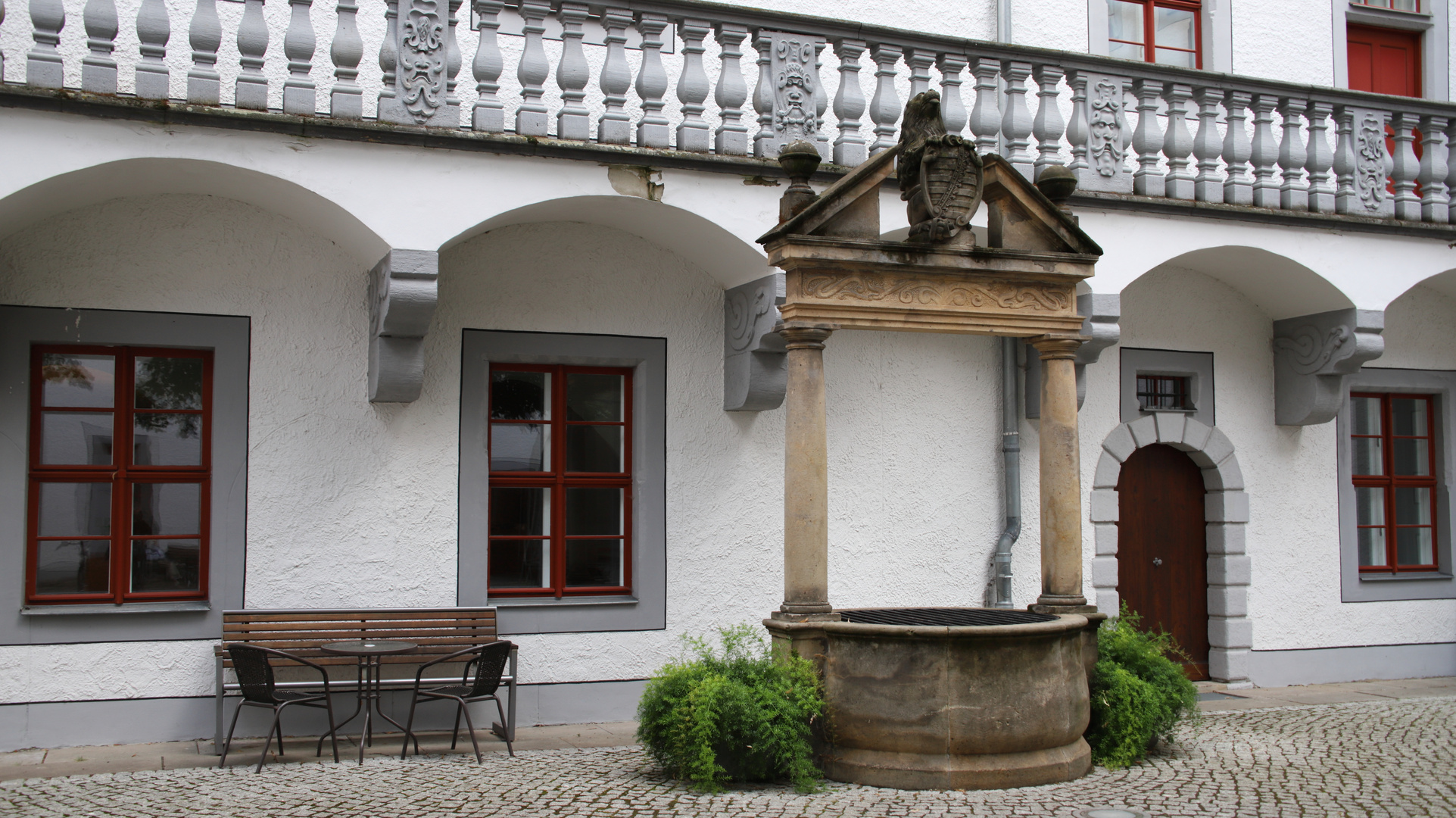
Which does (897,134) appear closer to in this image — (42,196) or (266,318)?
(266,318)

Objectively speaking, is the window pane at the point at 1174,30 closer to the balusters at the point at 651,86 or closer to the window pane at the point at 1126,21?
the window pane at the point at 1126,21

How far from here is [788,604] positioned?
6375 millimetres

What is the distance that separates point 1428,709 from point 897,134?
528cm

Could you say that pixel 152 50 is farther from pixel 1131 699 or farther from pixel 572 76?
pixel 1131 699

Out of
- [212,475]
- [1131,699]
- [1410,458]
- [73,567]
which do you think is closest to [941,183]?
[1131,699]

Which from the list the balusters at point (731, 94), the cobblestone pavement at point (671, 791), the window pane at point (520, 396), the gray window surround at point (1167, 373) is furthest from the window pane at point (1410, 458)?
the window pane at point (520, 396)

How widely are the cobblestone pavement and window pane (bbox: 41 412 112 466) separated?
1909 mm

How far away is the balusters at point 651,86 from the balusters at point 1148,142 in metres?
3.33

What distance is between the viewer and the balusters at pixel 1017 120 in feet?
27.6

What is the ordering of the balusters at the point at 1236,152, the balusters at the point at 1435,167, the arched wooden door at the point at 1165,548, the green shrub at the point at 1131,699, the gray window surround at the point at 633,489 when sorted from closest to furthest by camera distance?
the green shrub at the point at 1131,699
the gray window surround at the point at 633,489
the balusters at the point at 1236,152
the balusters at the point at 1435,167
the arched wooden door at the point at 1165,548

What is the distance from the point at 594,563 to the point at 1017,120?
4.00 m

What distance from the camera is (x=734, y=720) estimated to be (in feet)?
19.4

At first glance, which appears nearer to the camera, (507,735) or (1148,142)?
(507,735)

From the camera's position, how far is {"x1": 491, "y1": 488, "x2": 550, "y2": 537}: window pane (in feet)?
27.3
